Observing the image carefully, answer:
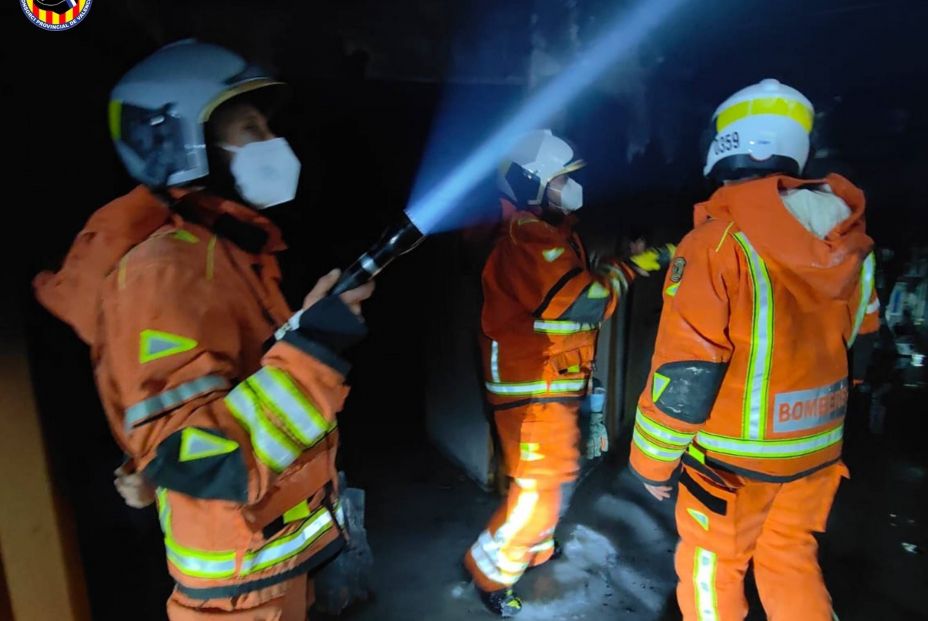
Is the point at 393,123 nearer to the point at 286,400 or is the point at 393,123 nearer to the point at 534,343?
the point at 534,343

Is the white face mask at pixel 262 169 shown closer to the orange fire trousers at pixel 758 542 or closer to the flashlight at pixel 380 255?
the flashlight at pixel 380 255

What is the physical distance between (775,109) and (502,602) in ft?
8.23

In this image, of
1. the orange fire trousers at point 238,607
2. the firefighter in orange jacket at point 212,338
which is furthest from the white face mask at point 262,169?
the orange fire trousers at point 238,607

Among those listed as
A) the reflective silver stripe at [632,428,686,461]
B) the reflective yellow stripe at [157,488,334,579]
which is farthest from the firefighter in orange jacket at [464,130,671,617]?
the reflective yellow stripe at [157,488,334,579]

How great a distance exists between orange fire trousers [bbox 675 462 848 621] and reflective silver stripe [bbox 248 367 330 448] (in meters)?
A: 1.59

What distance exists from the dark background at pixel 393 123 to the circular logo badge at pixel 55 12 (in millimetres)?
44

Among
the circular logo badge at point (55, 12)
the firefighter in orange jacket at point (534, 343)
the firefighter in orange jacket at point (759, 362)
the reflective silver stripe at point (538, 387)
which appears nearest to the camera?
the circular logo badge at point (55, 12)

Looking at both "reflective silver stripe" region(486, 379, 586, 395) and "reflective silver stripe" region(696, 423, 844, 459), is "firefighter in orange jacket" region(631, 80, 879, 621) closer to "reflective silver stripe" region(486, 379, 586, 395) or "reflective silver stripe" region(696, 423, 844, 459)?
"reflective silver stripe" region(696, 423, 844, 459)

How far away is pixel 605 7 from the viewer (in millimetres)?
3469

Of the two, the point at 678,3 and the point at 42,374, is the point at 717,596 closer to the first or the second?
the point at 42,374

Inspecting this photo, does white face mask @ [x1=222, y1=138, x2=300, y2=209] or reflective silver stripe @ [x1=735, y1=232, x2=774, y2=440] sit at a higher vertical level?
white face mask @ [x1=222, y1=138, x2=300, y2=209]

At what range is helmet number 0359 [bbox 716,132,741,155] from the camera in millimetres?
2096

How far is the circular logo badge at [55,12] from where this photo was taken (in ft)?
5.71

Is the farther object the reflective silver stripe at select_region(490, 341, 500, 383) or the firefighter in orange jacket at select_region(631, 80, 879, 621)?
the reflective silver stripe at select_region(490, 341, 500, 383)
